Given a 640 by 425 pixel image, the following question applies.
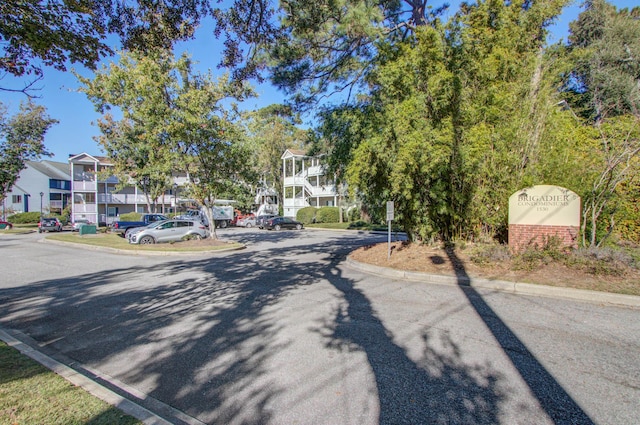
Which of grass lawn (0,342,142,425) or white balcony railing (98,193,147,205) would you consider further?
white balcony railing (98,193,147,205)

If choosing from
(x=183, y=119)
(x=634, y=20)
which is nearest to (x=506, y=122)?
(x=183, y=119)

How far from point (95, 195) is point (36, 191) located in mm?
11619

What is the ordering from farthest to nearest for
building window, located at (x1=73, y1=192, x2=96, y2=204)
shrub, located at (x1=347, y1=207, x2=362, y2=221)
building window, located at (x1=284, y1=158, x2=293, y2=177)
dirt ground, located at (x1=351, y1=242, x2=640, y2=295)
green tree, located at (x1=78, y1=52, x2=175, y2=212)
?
building window, located at (x1=284, y1=158, x2=293, y2=177) → building window, located at (x1=73, y1=192, x2=96, y2=204) → shrub, located at (x1=347, y1=207, x2=362, y2=221) → green tree, located at (x1=78, y1=52, x2=175, y2=212) → dirt ground, located at (x1=351, y1=242, x2=640, y2=295)

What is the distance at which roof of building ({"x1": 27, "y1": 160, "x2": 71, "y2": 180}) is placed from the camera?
50.3 meters

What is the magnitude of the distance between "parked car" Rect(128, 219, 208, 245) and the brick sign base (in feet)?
53.2

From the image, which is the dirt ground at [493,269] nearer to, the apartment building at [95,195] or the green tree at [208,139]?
the green tree at [208,139]

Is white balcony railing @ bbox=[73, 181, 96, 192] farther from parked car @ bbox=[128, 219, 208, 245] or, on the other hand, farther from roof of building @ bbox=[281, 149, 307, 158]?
parked car @ bbox=[128, 219, 208, 245]

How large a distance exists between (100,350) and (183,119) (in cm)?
1367

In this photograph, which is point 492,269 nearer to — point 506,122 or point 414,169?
point 414,169

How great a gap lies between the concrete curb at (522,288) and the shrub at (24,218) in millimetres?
53435

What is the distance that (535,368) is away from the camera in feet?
13.0

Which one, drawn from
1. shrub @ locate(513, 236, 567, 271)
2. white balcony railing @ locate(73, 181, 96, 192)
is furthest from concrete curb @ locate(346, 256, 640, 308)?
white balcony railing @ locate(73, 181, 96, 192)

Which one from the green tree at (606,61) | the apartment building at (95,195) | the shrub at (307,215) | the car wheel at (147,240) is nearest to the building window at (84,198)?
the apartment building at (95,195)

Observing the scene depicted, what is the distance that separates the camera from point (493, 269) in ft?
29.2
